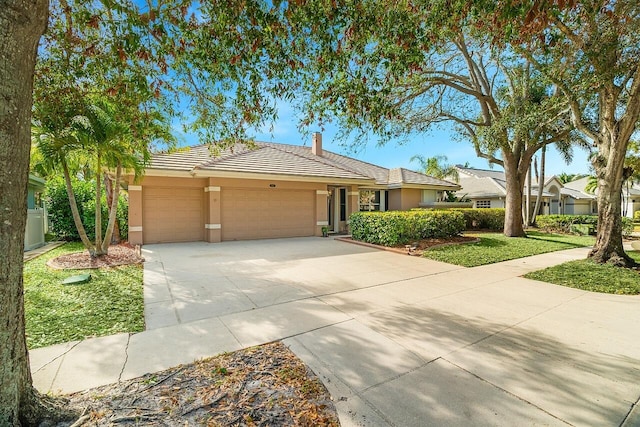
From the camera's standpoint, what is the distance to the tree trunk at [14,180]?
71.2 inches

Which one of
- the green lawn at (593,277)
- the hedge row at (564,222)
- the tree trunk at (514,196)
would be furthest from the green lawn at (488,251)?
the hedge row at (564,222)

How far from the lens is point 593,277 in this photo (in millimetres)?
7023

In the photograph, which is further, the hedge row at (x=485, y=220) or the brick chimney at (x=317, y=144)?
the brick chimney at (x=317, y=144)

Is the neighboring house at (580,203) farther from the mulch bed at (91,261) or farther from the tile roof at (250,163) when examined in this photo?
the mulch bed at (91,261)

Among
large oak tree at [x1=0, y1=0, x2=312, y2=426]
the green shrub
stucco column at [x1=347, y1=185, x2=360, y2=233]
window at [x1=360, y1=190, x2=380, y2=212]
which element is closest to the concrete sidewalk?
large oak tree at [x1=0, y1=0, x2=312, y2=426]

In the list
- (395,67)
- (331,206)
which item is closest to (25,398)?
(395,67)

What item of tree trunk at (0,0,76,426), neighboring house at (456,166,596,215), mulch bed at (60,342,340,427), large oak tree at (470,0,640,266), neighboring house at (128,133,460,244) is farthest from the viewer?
neighboring house at (456,166,596,215)

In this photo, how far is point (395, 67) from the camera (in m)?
4.36

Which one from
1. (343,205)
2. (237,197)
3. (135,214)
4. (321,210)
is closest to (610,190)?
(321,210)

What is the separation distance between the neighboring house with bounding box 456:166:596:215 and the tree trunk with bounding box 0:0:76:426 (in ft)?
95.7

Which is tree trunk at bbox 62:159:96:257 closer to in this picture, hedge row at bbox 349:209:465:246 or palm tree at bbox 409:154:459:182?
hedge row at bbox 349:209:465:246

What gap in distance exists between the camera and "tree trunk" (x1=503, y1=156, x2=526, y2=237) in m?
14.8

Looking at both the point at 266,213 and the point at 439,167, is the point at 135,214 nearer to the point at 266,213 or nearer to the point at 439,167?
the point at 266,213

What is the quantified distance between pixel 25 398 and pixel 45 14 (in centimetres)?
278
